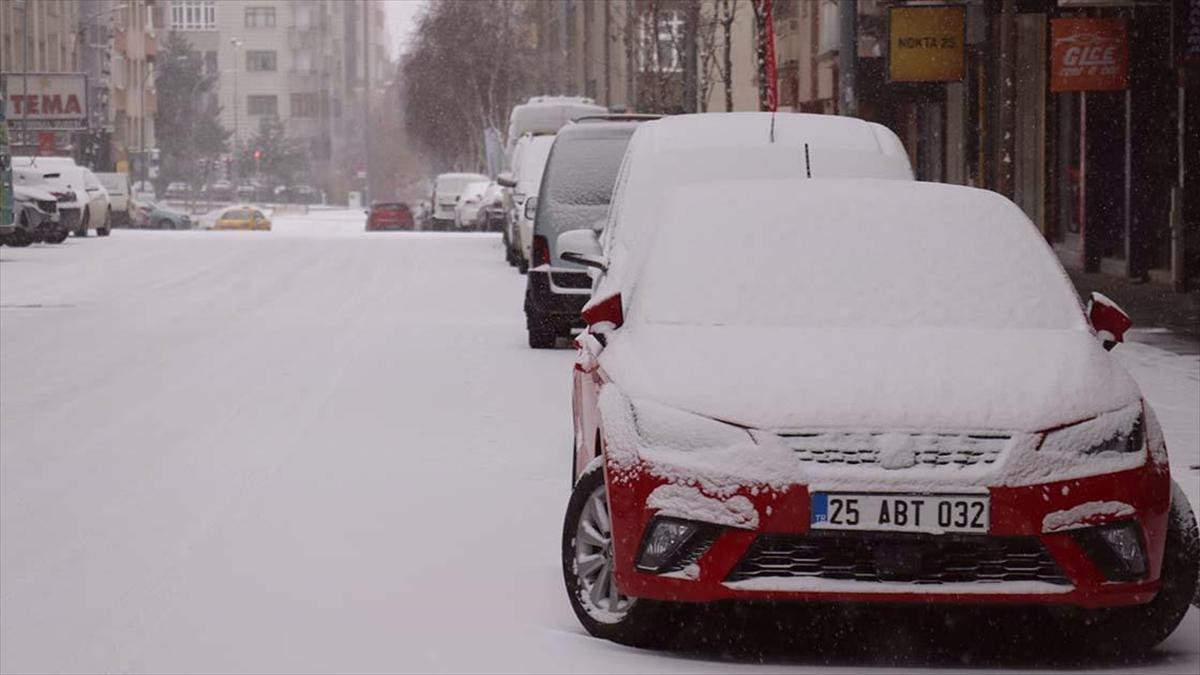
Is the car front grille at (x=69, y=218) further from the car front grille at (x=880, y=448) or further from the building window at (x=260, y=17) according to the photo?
the building window at (x=260, y=17)

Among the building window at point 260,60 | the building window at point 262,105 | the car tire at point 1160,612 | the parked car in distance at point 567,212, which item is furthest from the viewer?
the building window at point 260,60

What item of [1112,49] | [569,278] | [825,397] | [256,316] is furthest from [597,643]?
[1112,49]

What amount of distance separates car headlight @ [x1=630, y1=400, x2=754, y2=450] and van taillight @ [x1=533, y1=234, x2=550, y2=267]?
12369mm

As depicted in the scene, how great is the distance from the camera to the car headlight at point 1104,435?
7.07 m

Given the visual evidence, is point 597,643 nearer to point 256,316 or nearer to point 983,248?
point 983,248

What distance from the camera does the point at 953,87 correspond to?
41875 millimetres

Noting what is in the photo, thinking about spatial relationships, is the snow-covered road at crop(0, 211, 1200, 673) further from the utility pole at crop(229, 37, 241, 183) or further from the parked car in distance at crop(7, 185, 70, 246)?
the utility pole at crop(229, 37, 241, 183)

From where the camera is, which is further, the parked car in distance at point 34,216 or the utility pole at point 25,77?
the utility pole at point 25,77

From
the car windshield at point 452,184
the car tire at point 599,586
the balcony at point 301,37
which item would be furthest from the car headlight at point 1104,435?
the balcony at point 301,37

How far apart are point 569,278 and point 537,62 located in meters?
88.5

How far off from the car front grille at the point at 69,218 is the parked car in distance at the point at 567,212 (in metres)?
27.7

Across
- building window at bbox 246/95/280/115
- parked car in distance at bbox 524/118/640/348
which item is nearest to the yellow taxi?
parked car in distance at bbox 524/118/640/348

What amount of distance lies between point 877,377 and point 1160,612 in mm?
1048

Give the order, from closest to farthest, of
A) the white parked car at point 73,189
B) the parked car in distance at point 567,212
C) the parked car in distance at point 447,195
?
1. the parked car in distance at point 567,212
2. the white parked car at point 73,189
3. the parked car in distance at point 447,195
